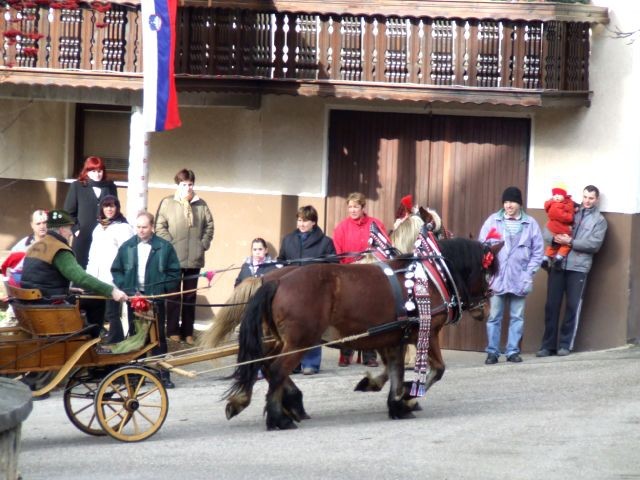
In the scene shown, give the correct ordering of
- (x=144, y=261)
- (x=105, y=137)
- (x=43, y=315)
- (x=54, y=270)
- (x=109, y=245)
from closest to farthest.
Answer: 1. (x=43, y=315)
2. (x=54, y=270)
3. (x=144, y=261)
4. (x=109, y=245)
5. (x=105, y=137)

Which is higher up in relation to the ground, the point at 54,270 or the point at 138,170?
the point at 138,170

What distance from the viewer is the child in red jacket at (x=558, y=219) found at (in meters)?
14.9

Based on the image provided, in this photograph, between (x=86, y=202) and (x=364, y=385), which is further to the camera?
(x=86, y=202)

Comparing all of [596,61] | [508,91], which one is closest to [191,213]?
[508,91]

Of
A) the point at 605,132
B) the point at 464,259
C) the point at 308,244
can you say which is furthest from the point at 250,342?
the point at 605,132

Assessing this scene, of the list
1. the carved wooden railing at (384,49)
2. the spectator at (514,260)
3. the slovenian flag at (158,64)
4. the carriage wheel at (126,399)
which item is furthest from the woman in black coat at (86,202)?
the carriage wheel at (126,399)

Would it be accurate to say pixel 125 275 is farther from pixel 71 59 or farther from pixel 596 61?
pixel 596 61

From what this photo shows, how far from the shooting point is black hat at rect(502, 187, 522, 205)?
47.5 ft

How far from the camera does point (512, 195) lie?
14.5 metres

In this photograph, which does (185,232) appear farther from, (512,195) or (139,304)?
(139,304)

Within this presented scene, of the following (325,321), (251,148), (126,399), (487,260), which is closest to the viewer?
(126,399)

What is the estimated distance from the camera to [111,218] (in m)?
13.9

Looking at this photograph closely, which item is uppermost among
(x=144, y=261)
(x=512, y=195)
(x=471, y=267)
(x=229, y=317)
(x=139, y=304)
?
(x=512, y=195)

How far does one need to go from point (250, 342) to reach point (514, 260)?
A: 4.99m
